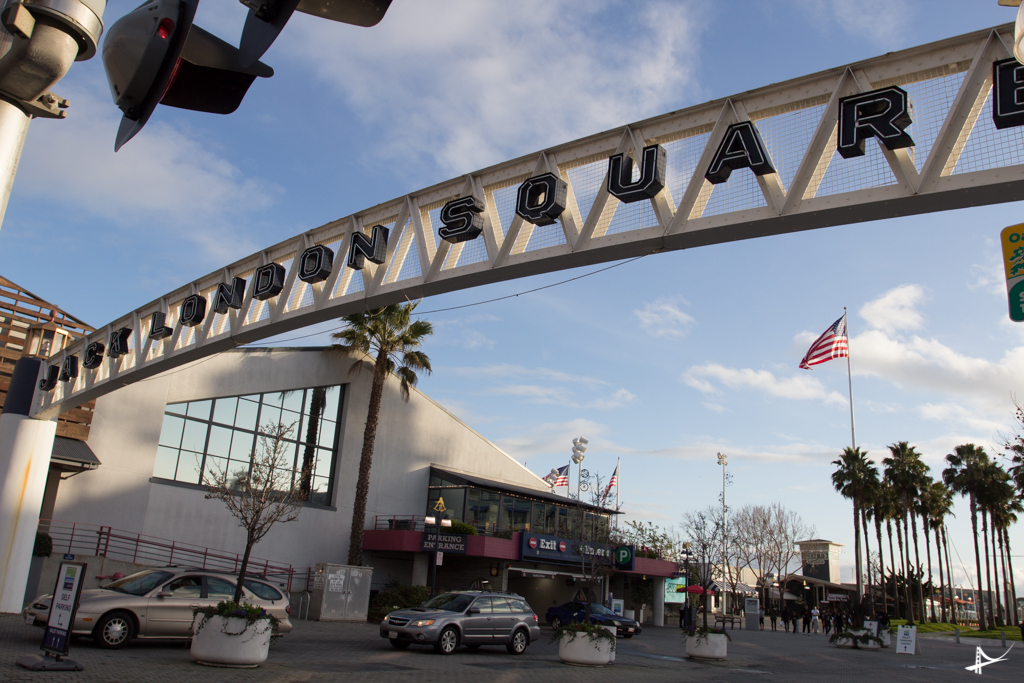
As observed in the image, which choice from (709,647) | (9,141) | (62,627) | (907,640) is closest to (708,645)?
(709,647)

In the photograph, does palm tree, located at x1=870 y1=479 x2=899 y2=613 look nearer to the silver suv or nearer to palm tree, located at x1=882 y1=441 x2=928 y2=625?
palm tree, located at x1=882 y1=441 x2=928 y2=625

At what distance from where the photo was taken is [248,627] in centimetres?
1273

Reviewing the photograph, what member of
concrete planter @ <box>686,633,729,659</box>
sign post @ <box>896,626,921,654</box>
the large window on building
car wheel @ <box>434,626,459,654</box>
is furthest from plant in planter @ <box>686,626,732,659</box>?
the large window on building

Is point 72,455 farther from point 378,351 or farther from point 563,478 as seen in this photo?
point 563,478

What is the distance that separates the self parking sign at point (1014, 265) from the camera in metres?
6.14

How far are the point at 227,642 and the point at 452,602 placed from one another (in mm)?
7044

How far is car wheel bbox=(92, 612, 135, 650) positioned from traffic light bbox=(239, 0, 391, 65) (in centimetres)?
1381

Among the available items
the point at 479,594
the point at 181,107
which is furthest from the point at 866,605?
the point at 181,107

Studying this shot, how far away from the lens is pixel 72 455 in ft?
78.6

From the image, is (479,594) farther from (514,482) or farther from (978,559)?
(978,559)

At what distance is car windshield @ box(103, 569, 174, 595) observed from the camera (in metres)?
14.1

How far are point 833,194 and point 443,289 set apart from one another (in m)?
5.89

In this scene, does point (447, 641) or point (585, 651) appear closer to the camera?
point (585, 651)

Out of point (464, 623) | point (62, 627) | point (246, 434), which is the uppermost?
point (246, 434)
